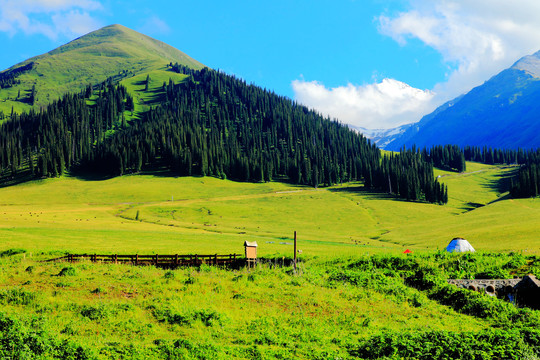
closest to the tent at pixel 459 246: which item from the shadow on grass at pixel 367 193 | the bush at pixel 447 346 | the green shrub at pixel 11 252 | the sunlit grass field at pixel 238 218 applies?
the sunlit grass field at pixel 238 218

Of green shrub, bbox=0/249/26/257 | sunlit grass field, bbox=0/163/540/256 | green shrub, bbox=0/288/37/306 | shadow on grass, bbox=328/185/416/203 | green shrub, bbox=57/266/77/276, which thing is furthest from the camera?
shadow on grass, bbox=328/185/416/203

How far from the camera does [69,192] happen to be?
448ft

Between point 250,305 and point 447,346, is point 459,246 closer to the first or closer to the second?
point 250,305

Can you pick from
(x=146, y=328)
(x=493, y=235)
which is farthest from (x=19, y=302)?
(x=493, y=235)

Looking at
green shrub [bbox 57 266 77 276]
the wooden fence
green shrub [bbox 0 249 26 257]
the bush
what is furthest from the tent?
green shrub [bbox 0 249 26 257]

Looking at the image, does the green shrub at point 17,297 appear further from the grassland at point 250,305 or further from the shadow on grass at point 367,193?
the shadow on grass at point 367,193

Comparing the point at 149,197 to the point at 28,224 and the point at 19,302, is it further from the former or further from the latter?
the point at 19,302

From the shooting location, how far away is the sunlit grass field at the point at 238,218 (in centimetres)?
6022

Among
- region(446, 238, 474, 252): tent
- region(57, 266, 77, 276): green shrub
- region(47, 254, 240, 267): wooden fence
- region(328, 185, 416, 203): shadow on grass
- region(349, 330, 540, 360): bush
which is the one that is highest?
region(328, 185, 416, 203): shadow on grass

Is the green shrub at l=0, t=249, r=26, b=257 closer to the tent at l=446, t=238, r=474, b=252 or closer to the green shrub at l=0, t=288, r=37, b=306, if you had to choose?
the green shrub at l=0, t=288, r=37, b=306

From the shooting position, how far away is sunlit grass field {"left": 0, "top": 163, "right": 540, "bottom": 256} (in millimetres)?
60219

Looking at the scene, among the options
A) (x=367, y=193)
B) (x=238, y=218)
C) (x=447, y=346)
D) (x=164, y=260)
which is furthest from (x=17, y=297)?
(x=367, y=193)

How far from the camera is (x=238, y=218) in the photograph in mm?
103750

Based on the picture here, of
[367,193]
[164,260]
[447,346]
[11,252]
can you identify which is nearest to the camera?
[447,346]
